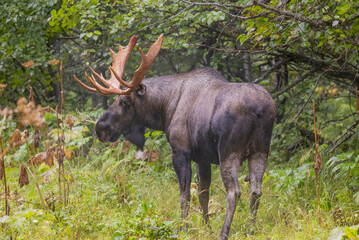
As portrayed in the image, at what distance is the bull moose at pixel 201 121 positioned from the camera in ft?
14.8

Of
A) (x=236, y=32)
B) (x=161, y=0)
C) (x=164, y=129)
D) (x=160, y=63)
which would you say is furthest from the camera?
(x=160, y=63)

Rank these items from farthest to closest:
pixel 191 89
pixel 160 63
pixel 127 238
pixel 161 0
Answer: pixel 160 63 < pixel 161 0 < pixel 191 89 < pixel 127 238

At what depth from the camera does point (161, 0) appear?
6.36 metres

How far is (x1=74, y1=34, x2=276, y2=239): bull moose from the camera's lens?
4.51 metres

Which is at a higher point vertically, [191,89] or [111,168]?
[191,89]

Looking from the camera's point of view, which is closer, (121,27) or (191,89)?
(191,89)

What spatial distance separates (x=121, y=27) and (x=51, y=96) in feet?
13.8

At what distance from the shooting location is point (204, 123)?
4809 millimetres

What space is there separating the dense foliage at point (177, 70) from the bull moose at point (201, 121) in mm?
373

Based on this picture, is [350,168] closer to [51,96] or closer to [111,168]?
[111,168]

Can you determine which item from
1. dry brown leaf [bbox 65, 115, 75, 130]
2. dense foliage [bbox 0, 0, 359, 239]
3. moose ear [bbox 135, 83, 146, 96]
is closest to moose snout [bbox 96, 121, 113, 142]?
dense foliage [bbox 0, 0, 359, 239]

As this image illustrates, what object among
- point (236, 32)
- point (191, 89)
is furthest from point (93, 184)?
point (236, 32)

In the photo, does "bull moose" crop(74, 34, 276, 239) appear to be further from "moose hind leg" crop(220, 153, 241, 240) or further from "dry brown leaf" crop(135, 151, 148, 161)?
"dry brown leaf" crop(135, 151, 148, 161)

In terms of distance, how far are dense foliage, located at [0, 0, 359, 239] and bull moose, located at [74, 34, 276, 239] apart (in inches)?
14.7
